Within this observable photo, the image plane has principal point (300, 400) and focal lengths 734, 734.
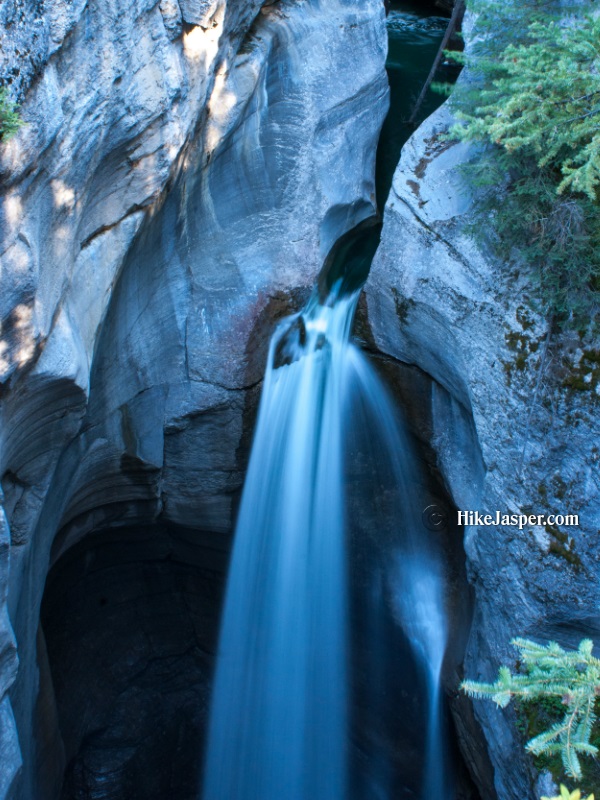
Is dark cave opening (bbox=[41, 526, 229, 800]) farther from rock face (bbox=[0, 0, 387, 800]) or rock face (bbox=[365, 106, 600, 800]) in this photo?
rock face (bbox=[365, 106, 600, 800])

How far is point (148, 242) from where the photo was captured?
6.13m

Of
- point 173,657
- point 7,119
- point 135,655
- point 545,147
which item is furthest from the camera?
point 173,657

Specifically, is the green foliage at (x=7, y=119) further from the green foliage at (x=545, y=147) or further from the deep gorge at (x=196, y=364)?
the green foliage at (x=545, y=147)

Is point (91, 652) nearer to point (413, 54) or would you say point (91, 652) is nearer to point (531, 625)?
point (531, 625)

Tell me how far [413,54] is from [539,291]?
7.02 meters

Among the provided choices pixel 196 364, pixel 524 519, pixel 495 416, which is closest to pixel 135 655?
pixel 196 364

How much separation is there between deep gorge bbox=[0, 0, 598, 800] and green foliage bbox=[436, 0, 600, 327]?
369mm

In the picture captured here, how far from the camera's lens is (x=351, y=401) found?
7016mm

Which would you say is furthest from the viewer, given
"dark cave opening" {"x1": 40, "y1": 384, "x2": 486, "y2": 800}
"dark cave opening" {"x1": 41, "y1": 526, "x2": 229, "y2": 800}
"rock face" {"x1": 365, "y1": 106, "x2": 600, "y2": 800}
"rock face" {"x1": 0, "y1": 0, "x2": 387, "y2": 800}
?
"dark cave opening" {"x1": 41, "y1": 526, "x2": 229, "y2": 800}

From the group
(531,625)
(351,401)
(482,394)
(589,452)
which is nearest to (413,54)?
(351,401)

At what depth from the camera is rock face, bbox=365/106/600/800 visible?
5.13 m

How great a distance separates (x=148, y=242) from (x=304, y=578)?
137 inches

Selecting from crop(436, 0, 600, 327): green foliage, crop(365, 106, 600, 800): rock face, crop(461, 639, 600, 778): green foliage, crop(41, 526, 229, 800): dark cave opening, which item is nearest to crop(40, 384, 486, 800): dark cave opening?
crop(41, 526, 229, 800): dark cave opening

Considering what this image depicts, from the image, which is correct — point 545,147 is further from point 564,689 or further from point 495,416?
point 564,689
